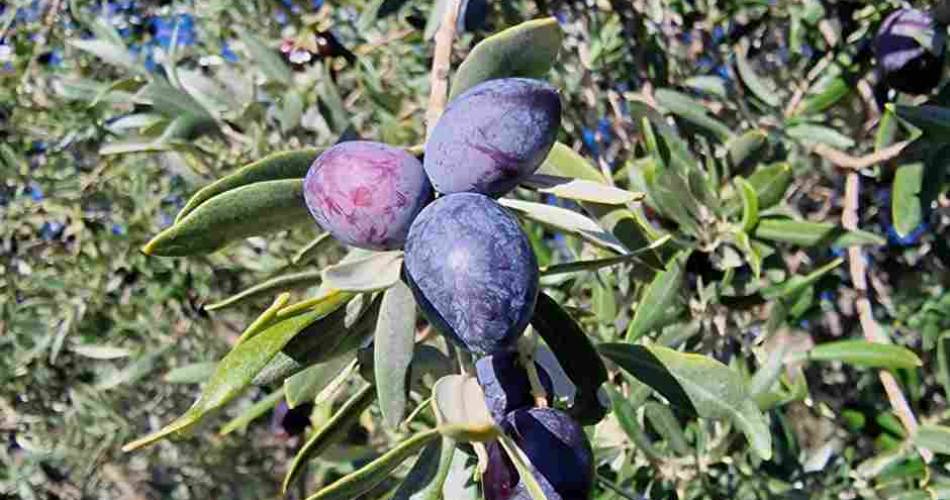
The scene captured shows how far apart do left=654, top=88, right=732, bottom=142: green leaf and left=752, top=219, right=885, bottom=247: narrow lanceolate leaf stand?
0.25 metres

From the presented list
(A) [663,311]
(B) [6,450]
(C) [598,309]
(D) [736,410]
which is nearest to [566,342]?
(D) [736,410]

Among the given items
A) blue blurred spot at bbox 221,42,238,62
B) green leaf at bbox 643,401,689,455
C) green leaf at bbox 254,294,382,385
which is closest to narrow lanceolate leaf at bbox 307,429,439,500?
green leaf at bbox 254,294,382,385

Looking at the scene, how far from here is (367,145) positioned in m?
0.83

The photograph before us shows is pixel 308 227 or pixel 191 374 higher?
pixel 308 227

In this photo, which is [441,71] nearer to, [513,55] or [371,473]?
[513,55]

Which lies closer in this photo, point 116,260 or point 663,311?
point 663,311

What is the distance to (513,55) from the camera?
93cm

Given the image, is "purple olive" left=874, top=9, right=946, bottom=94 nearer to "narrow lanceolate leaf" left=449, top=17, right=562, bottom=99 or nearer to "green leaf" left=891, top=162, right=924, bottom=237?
"green leaf" left=891, top=162, right=924, bottom=237

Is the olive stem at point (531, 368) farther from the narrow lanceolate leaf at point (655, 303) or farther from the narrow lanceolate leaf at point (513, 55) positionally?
the narrow lanceolate leaf at point (655, 303)

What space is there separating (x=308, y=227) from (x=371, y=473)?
36.9 inches

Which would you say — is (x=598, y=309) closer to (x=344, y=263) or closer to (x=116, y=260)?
(x=344, y=263)

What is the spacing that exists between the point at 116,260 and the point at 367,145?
1.79m

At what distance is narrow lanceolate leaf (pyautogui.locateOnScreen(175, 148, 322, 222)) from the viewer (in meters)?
0.84

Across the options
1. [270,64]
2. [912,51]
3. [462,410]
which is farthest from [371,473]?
[270,64]
